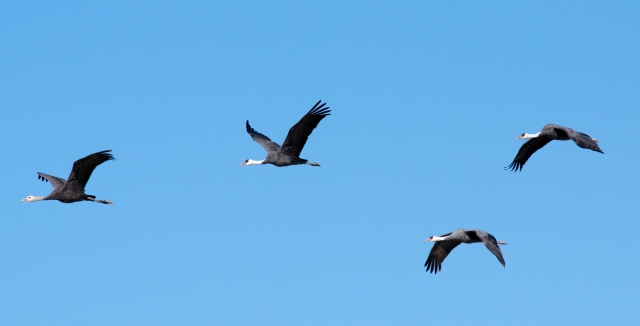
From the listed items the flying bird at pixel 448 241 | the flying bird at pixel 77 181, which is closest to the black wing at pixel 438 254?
the flying bird at pixel 448 241

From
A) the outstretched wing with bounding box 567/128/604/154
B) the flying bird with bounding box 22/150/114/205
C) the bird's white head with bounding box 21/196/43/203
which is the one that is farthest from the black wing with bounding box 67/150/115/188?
the outstretched wing with bounding box 567/128/604/154

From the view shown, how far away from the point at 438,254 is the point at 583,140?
17.2ft

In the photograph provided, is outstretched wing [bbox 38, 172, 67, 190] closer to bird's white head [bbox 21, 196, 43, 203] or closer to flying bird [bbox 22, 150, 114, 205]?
flying bird [bbox 22, 150, 114, 205]

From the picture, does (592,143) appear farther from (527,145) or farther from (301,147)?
(301,147)

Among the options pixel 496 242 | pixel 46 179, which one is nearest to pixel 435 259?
pixel 496 242

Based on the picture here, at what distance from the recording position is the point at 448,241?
2811 cm

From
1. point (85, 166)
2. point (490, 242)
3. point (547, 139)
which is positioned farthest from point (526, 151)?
point (85, 166)

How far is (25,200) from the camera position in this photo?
Result: 1155 inches

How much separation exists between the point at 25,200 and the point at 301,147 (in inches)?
328

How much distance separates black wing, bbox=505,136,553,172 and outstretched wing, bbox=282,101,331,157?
22.9ft

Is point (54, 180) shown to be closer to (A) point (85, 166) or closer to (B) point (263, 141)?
(A) point (85, 166)

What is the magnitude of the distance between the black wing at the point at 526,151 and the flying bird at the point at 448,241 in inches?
155

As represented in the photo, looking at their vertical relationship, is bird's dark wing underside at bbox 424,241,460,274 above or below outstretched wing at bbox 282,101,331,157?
below

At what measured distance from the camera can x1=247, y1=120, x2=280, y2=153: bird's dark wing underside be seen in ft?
99.6
